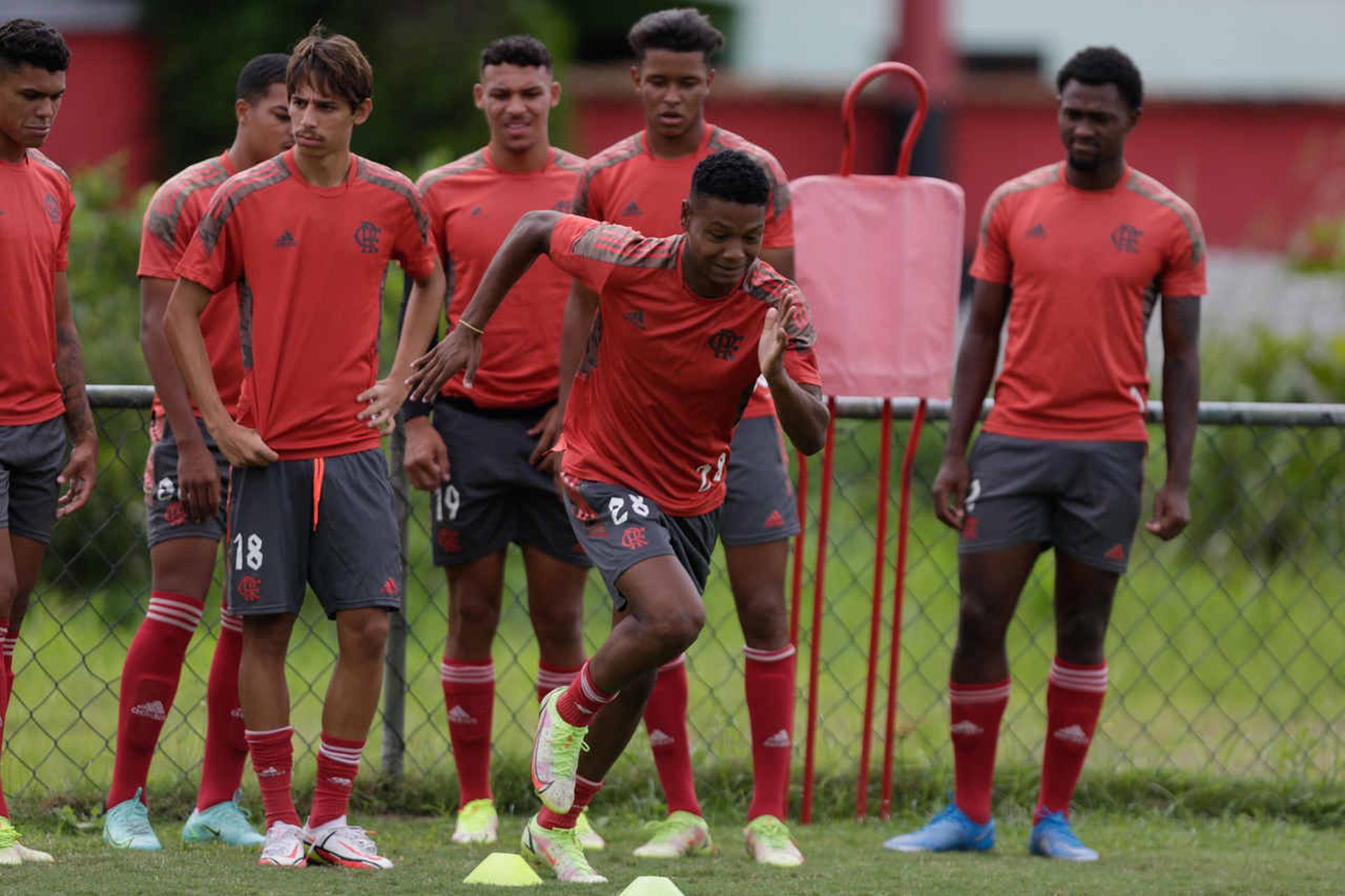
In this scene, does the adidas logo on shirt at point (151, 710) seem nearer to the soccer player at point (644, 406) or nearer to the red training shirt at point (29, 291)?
the red training shirt at point (29, 291)

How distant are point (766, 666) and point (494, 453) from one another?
41.6 inches

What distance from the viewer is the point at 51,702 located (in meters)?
7.08

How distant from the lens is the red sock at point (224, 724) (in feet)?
17.5

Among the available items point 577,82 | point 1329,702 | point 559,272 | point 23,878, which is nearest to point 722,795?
point 559,272

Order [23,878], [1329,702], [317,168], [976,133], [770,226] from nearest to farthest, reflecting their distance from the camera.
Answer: [23,878]
[317,168]
[770,226]
[1329,702]
[976,133]

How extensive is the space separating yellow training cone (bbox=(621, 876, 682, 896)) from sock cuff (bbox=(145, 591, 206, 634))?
1.64 metres

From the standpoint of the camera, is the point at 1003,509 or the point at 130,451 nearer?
the point at 1003,509

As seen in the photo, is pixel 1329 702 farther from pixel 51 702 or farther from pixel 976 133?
pixel 976 133

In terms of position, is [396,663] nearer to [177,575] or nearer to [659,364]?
[177,575]

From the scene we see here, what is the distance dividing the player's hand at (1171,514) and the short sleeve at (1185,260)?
61cm

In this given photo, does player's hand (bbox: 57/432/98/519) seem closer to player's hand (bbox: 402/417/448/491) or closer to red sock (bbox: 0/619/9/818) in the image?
red sock (bbox: 0/619/9/818)

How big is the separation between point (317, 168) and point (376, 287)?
364 millimetres

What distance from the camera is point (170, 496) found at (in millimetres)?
5227

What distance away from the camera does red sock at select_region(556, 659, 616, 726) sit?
183 inches
